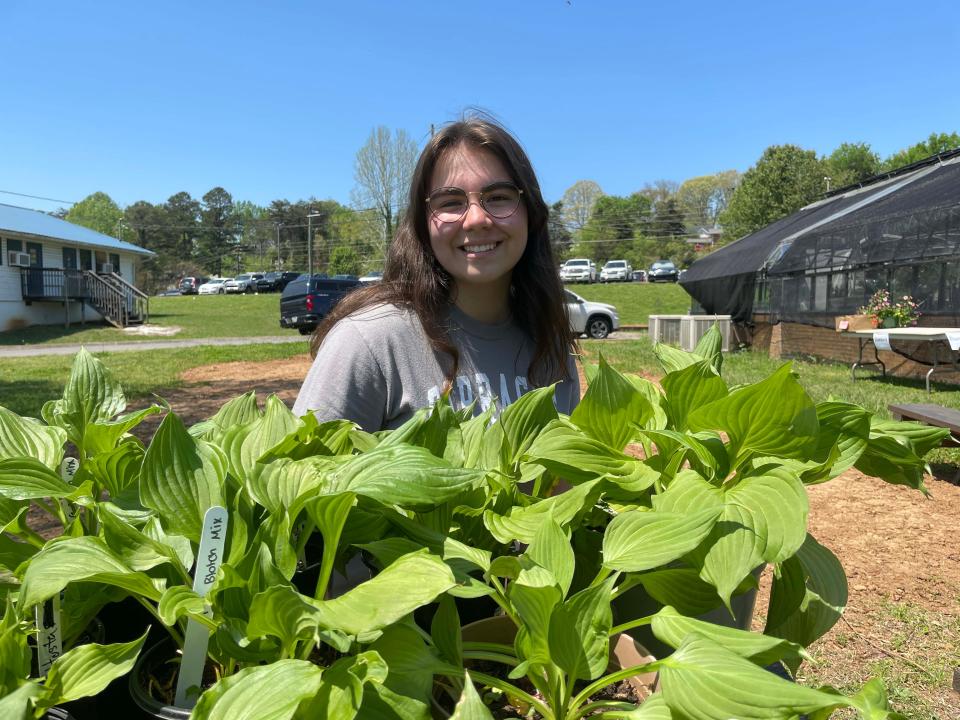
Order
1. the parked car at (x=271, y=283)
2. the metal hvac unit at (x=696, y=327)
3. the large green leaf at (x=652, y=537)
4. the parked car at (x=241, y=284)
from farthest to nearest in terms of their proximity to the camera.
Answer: the parked car at (x=241, y=284) < the parked car at (x=271, y=283) < the metal hvac unit at (x=696, y=327) < the large green leaf at (x=652, y=537)

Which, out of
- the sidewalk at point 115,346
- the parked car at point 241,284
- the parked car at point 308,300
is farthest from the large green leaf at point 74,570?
the parked car at point 241,284

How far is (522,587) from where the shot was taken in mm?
602

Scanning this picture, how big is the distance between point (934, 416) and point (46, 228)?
1073 inches

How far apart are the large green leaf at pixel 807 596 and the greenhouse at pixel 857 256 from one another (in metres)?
10.6

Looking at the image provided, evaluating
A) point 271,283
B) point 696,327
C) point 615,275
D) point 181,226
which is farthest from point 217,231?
point 696,327

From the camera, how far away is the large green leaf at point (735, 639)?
57 cm

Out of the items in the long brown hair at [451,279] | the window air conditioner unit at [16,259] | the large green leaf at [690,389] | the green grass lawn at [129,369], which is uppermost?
the window air conditioner unit at [16,259]

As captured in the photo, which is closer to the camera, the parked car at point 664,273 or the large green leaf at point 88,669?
the large green leaf at point 88,669

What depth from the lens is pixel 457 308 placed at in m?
2.21

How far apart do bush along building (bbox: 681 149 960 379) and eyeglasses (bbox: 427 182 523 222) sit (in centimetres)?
970

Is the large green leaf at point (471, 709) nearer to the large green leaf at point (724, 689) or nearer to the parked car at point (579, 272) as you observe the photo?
the large green leaf at point (724, 689)

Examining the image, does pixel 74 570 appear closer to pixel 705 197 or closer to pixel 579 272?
pixel 579 272

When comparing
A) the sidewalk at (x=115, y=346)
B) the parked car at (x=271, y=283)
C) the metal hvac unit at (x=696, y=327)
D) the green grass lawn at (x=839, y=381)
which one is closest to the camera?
the green grass lawn at (x=839, y=381)

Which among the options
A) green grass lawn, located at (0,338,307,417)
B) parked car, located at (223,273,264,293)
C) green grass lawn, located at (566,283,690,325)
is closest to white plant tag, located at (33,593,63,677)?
green grass lawn, located at (0,338,307,417)
